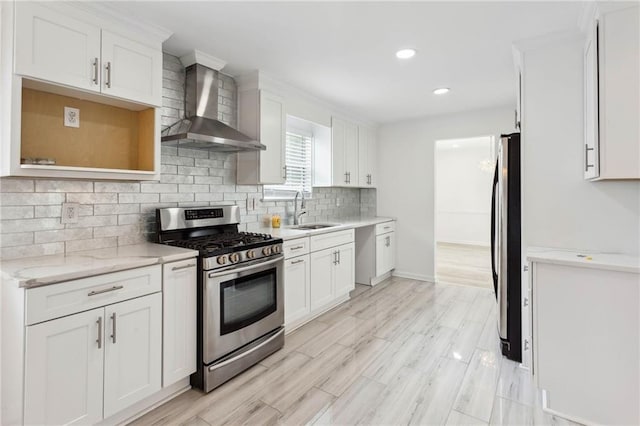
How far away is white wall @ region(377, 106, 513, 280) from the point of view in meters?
4.80

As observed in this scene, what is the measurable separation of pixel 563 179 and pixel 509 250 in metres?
0.67

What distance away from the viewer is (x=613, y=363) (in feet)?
5.89

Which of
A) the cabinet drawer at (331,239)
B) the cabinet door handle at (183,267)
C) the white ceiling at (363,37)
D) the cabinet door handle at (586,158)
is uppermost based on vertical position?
the white ceiling at (363,37)

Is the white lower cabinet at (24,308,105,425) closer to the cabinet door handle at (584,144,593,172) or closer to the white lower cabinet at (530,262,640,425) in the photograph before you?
the white lower cabinet at (530,262,640,425)

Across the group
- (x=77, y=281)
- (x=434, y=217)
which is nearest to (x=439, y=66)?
(x=434, y=217)

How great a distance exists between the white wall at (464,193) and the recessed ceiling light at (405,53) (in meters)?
5.70

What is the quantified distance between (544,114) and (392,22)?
1331 millimetres

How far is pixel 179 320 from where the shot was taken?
6.82 feet

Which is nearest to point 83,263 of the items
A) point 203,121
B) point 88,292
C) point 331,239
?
point 88,292

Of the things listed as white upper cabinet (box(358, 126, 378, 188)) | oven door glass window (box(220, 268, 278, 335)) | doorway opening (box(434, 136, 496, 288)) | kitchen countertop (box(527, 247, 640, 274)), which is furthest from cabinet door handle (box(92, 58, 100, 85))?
doorway opening (box(434, 136, 496, 288))

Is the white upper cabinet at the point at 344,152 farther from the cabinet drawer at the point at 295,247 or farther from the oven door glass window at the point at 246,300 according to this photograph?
the oven door glass window at the point at 246,300

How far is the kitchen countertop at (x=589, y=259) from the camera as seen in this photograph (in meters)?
1.77

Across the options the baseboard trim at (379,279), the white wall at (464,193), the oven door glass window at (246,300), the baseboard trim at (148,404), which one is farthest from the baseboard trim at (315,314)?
the white wall at (464,193)

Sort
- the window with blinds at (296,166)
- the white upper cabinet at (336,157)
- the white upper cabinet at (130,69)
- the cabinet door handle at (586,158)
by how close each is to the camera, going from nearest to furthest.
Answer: the white upper cabinet at (130,69) < the cabinet door handle at (586,158) < the window with blinds at (296,166) < the white upper cabinet at (336,157)
